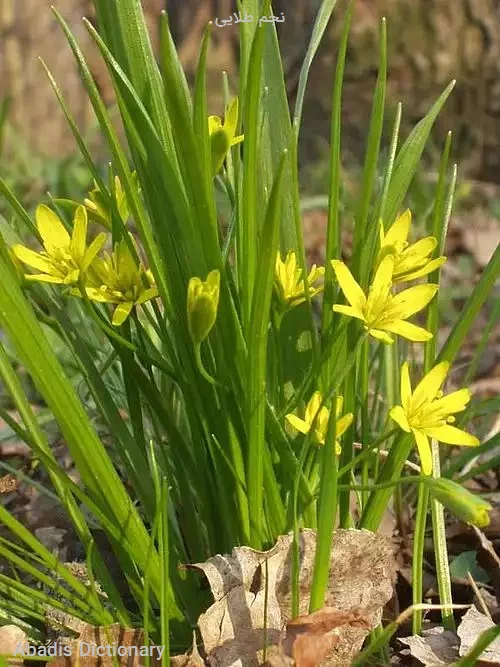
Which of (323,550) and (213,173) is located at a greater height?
(213,173)

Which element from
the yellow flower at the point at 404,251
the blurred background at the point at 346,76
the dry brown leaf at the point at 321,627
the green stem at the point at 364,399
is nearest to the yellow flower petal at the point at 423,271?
the yellow flower at the point at 404,251

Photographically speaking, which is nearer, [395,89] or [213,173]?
[213,173]

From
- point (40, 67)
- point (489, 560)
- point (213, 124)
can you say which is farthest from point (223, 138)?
point (40, 67)

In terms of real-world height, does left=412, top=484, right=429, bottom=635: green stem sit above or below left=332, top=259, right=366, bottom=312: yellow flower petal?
below

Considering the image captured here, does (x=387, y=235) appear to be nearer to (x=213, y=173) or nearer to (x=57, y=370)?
(x=213, y=173)

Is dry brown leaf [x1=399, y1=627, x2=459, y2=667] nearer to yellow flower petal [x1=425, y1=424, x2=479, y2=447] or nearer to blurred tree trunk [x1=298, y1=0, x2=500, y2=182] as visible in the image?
yellow flower petal [x1=425, y1=424, x2=479, y2=447]

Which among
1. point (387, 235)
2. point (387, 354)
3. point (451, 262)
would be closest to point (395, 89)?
point (451, 262)

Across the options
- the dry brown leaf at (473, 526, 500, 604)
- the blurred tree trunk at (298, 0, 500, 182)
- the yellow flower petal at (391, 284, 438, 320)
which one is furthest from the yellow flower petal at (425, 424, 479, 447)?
the blurred tree trunk at (298, 0, 500, 182)
